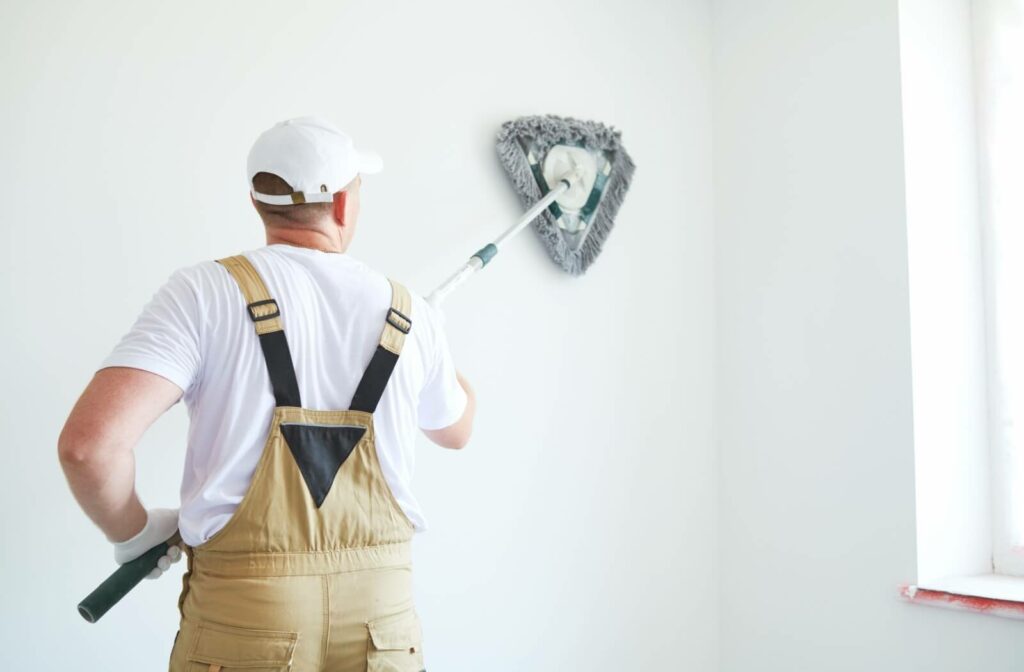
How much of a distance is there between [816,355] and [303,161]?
1367 millimetres

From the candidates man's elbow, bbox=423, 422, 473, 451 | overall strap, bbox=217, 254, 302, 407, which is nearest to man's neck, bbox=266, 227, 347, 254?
overall strap, bbox=217, 254, 302, 407

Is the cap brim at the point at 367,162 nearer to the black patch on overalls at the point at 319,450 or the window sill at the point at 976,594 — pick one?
the black patch on overalls at the point at 319,450

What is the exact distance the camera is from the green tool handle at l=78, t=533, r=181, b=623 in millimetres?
1198

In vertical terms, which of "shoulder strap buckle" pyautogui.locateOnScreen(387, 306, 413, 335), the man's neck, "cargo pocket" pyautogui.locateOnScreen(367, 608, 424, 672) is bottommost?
"cargo pocket" pyautogui.locateOnScreen(367, 608, 424, 672)

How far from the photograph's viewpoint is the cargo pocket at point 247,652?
3.70ft

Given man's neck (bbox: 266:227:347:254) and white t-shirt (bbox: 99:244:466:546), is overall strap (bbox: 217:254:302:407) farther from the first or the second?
man's neck (bbox: 266:227:347:254)

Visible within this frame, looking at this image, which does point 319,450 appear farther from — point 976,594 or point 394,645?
point 976,594

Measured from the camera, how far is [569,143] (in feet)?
7.38

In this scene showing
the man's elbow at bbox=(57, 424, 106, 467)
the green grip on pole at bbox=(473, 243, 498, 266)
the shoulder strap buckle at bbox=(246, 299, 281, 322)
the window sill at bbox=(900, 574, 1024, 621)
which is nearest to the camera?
the man's elbow at bbox=(57, 424, 106, 467)

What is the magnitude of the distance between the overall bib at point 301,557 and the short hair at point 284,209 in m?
0.10

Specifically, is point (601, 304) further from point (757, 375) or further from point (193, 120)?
point (193, 120)

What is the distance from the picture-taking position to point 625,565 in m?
2.27

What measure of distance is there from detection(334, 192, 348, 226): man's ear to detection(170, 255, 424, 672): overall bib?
0.16 meters

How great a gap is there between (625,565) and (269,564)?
1.26 meters
